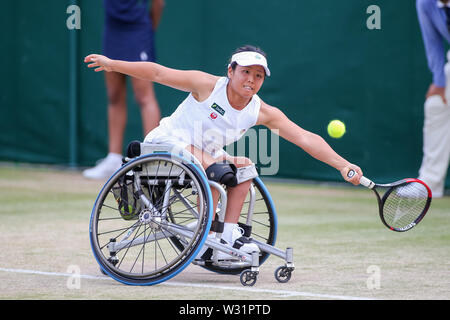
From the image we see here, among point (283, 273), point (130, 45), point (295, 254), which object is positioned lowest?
point (295, 254)

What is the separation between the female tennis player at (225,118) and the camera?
Result: 15.7 ft

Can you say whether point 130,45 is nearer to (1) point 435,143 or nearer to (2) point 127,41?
(2) point 127,41

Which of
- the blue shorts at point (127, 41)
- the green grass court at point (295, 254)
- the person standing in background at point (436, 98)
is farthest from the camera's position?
the blue shorts at point (127, 41)

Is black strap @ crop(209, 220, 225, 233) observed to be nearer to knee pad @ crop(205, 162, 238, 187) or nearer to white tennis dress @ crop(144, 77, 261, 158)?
knee pad @ crop(205, 162, 238, 187)

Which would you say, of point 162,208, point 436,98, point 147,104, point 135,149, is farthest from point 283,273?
point 147,104

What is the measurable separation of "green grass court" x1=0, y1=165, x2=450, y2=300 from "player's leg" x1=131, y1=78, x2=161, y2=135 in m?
0.85

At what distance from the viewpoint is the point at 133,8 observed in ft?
30.0

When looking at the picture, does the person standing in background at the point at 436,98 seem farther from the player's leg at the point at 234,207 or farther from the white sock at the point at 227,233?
the white sock at the point at 227,233

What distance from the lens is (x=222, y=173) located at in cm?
470

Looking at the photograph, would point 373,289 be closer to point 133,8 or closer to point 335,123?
point 335,123

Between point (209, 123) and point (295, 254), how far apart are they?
127 centimetres

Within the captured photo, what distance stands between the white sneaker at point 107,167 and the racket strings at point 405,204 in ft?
16.5

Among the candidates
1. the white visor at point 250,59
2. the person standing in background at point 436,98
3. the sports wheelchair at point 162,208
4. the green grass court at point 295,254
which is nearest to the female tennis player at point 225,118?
the white visor at point 250,59
